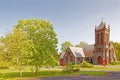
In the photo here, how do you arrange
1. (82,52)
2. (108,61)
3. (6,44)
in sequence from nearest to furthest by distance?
(6,44), (108,61), (82,52)

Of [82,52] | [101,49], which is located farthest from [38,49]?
[82,52]

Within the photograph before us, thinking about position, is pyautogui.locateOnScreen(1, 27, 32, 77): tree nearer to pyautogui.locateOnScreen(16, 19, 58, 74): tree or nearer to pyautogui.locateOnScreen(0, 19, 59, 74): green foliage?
pyautogui.locateOnScreen(0, 19, 59, 74): green foliage

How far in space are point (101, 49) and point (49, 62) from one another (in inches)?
2267

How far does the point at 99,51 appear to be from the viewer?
10081 centimetres

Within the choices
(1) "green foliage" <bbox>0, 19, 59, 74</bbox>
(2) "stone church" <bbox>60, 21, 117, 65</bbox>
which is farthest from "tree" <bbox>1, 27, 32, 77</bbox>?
(2) "stone church" <bbox>60, 21, 117, 65</bbox>

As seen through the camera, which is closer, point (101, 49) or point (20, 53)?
point (20, 53)

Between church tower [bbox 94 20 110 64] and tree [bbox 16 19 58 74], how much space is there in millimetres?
54626

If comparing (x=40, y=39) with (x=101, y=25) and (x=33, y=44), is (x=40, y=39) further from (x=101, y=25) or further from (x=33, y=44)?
(x=101, y=25)

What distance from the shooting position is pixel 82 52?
11125 centimetres

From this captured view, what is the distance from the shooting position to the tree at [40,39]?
45.5 m

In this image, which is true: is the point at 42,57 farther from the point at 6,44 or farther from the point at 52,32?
the point at 6,44

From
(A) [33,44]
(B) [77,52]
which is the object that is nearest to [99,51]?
(B) [77,52]

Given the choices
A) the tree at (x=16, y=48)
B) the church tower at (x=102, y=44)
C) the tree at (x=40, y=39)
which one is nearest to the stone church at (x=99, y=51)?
the church tower at (x=102, y=44)

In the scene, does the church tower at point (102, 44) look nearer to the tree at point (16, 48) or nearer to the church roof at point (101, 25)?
the church roof at point (101, 25)
